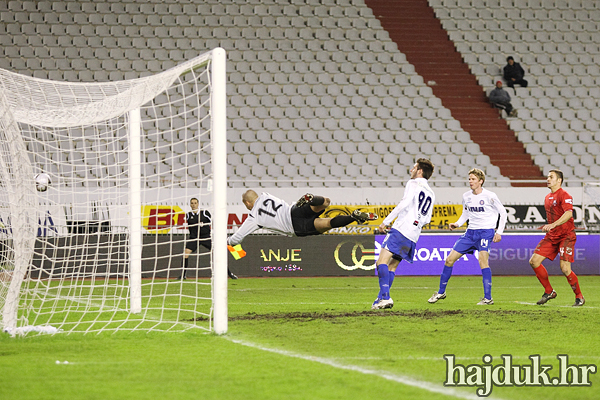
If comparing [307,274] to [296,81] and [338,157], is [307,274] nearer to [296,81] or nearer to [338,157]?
[338,157]

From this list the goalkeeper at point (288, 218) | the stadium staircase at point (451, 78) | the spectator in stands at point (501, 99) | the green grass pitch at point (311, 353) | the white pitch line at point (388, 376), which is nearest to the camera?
the white pitch line at point (388, 376)

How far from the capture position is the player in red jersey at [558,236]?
1002cm

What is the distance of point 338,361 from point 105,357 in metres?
1.83

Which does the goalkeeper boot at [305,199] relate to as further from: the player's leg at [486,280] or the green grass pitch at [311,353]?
the player's leg at [486,280]

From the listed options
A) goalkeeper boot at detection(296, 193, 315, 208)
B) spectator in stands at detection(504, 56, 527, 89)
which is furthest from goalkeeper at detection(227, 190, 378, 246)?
spectator in stands at detection(504, 56, 527, 89)

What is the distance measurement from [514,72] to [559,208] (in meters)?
14.6

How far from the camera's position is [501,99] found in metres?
23.0

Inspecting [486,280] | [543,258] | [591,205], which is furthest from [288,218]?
[591,205]

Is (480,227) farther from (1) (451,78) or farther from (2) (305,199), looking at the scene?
(1) (451,78)

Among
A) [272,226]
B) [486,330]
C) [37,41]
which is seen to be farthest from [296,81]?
[486,330]

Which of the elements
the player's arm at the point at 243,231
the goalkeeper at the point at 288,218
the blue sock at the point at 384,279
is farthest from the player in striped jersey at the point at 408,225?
the player's arm at the point at 243,231

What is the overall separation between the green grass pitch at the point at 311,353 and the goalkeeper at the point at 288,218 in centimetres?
105

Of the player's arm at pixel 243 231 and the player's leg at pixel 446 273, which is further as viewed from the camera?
the player's leg at pixel 446 273

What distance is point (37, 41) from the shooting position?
22328mm
